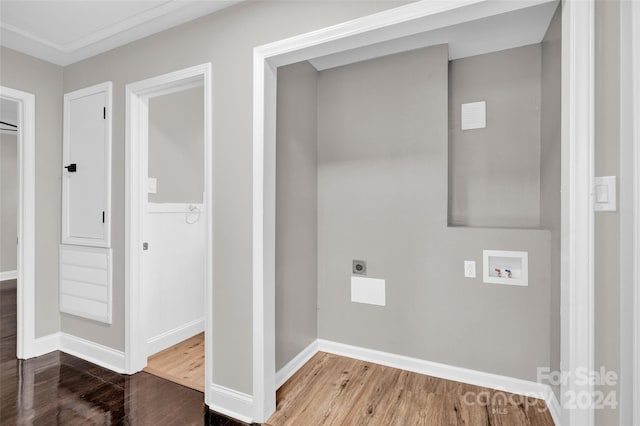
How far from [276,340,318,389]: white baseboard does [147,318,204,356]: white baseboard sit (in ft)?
3.92

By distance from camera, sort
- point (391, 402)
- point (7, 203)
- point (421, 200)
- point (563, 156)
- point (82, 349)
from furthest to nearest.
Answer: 1. point (7, 203)
2. point (82, 349)
3. point (421, 200)
4. point (391, 402)
5. point (563, 156)

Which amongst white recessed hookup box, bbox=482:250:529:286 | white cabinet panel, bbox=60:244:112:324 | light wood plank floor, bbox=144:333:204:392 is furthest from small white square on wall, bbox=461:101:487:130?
white cabinet panel, bbox=60:244:112:324

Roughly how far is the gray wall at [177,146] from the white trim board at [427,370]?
1.82 metres

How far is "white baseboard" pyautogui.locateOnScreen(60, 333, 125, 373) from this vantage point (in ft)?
7.93

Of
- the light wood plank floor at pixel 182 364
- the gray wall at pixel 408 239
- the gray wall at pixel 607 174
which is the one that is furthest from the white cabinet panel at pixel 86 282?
the gray wall at pixel 607 174

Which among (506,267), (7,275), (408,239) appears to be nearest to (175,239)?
(408,239)

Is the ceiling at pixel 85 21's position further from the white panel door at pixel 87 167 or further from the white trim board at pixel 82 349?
the white trim board at pixel 82 349

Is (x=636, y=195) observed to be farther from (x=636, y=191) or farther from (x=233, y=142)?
(x=233, y=142)

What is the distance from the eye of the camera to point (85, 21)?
2168 millimetres

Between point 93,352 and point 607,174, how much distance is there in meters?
3.50

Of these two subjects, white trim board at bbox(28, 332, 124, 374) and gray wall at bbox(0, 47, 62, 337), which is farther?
gray wall at bbox(0, 47, 62, 337)

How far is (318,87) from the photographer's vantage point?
9.12 feet

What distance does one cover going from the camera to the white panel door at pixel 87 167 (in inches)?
97.7

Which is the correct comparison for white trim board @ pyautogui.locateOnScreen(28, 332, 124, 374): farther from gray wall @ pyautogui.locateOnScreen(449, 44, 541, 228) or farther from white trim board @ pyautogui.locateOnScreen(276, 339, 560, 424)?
gray wall @ pyautogui.locateOnScreen(449, 44, 541, 228)
